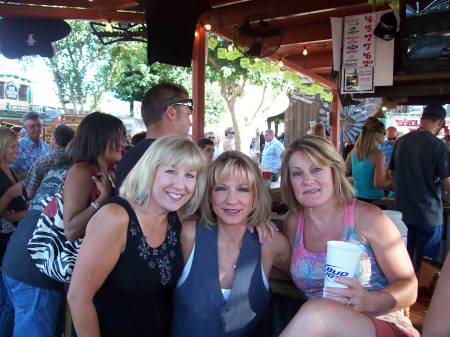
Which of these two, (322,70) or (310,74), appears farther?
(322,70)

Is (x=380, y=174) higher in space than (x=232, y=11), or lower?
lower

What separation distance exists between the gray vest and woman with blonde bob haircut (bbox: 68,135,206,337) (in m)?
0.07

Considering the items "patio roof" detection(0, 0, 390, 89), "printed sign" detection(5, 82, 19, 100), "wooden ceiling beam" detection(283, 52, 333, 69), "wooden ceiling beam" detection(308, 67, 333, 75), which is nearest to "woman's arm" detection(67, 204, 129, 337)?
"patio roof" detection(0, 0, 390, 89)

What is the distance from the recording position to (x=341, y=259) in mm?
1440

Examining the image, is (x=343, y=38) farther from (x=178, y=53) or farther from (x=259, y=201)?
(x=259, y=201)

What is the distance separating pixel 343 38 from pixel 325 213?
3.66 m

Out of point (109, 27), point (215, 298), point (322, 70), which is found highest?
point (322, 70)

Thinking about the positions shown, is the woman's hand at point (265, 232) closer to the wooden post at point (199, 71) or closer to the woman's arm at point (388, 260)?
the woman's arm at point (388, 260)

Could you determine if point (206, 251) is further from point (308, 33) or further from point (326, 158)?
point (308, 33)

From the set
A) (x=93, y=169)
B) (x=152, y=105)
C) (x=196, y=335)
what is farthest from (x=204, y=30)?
(x=196, y=335)

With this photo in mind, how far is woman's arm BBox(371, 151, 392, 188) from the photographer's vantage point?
4.66 m

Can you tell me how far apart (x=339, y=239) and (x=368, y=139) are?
10.2 feet

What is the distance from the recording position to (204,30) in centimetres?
582

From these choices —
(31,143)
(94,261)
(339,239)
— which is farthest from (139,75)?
(94,261)
